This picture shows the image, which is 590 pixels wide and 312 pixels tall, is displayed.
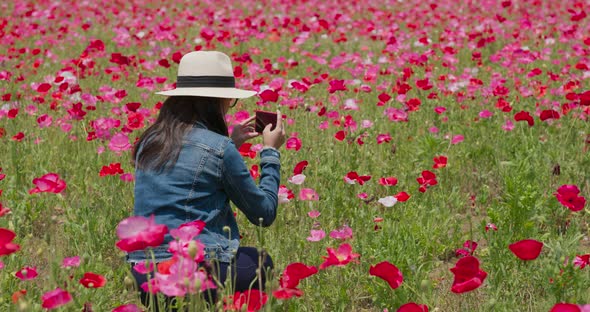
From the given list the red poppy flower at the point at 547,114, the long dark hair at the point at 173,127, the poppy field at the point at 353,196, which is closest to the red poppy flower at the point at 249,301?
the poppy field at the point at 353,196

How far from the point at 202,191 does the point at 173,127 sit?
25 cm

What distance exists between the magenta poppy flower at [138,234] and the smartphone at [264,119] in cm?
119

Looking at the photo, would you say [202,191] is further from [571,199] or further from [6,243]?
[571,199]

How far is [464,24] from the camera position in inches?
352

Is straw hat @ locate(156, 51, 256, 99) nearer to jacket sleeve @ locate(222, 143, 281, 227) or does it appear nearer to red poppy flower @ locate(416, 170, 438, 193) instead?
jacket sleeve @ locate(222, 143, 281, 227)

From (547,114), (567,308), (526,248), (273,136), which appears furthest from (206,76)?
(547,114)

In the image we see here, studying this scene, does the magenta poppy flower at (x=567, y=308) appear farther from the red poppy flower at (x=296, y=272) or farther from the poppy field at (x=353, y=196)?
the red poppy flower at (x=296, y=272)

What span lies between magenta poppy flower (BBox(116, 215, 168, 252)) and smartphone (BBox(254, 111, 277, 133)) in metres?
1.19

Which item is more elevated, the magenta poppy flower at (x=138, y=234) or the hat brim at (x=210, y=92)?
the hat brim at (x=210, y=92)

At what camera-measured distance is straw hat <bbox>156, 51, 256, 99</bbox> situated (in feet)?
8.68

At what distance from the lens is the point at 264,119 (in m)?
2.97

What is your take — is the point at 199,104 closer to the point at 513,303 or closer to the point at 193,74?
the point at 193,74

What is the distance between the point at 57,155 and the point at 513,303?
292cm

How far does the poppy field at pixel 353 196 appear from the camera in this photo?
229 centimetres
